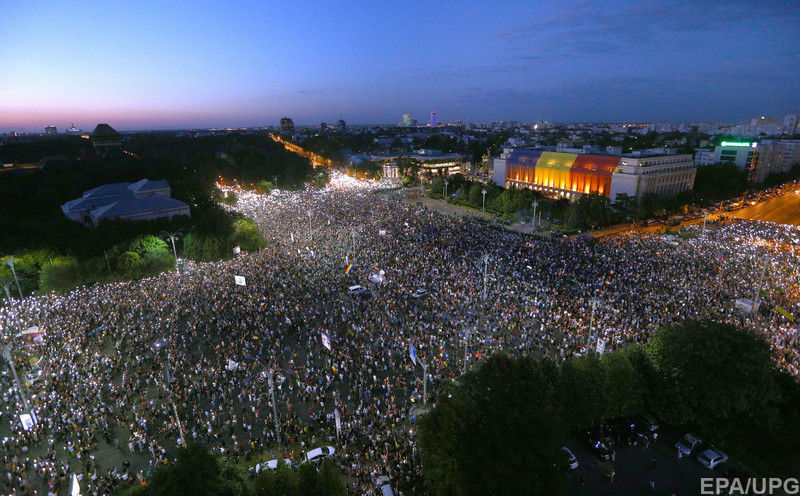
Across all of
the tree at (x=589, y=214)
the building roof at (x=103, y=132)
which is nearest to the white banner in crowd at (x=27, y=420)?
the tree at (x=589, y=214)

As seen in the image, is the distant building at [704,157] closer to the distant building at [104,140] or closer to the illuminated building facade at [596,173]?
the illuminated building facade at [596,173]

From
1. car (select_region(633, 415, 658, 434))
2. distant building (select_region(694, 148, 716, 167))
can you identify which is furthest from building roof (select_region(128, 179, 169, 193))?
distant building (select_region(694, 148, 716, 167))

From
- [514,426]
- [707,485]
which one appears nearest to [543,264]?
[707,485]

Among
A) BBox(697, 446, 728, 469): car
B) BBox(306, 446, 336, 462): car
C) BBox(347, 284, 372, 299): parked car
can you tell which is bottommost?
BBox(697, 446, 728, 469): car

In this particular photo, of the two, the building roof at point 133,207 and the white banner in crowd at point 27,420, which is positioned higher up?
the building roof at point 133,207

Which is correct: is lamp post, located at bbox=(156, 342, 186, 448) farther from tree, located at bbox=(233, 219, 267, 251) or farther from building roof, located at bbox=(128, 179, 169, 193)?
building roof, located at bbox=(128, 179, 169, 193)

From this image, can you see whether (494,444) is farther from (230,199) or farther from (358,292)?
(230,199)
